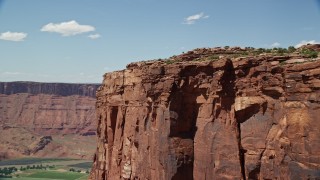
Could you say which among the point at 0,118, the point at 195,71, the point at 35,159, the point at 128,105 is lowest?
the point at 35,159

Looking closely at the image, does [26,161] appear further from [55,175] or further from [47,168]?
[55,175]

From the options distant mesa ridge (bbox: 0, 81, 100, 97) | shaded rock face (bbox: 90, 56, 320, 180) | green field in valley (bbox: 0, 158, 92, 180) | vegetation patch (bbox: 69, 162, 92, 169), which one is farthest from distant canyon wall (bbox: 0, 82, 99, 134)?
shaded rock face (bbox: 90, 56, 320, 180)

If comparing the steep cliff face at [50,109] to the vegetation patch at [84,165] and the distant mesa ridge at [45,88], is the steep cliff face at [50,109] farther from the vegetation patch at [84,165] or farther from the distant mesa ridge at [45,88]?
the vegetation patch at [84,165]

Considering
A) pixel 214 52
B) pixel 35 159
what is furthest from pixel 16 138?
pixel 214 52

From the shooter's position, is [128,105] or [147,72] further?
[128,105]

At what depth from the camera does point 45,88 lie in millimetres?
196875

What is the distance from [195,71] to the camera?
1304 inches

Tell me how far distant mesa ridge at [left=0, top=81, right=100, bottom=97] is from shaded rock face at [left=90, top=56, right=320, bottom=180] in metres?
159

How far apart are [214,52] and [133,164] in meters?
12.8

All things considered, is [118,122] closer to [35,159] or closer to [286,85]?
[286,85]

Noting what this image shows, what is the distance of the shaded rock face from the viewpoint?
24.5 meters

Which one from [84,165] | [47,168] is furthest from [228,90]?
[84,165]

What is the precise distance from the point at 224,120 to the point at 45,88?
175 meters

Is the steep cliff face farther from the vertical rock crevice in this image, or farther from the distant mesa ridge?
the vertical rock crevice
